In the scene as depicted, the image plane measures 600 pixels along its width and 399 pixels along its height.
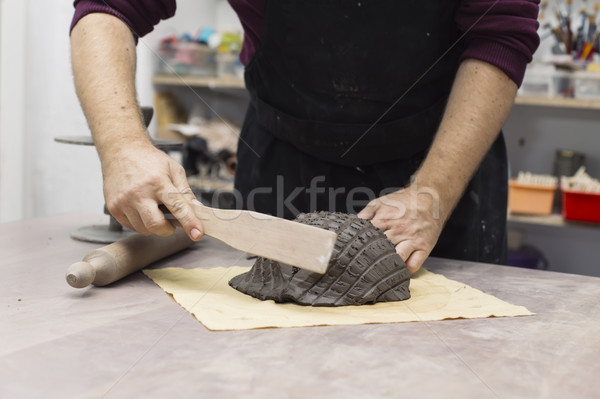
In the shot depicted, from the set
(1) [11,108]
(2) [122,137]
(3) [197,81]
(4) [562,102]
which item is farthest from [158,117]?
(2) [122,137]

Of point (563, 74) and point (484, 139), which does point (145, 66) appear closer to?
point (563, 74)

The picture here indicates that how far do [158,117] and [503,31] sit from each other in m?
2.21

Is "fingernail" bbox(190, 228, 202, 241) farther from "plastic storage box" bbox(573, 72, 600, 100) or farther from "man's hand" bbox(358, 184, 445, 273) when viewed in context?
"plastic storage box" bbox(573, 72, 600, 100)

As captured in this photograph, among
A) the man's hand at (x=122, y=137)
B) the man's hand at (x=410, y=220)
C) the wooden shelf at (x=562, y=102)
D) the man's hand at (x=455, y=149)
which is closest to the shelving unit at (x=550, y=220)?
the wooden shelf at (x=562, y=102)

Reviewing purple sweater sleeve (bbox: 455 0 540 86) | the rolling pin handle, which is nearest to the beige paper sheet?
the rolling pin handle

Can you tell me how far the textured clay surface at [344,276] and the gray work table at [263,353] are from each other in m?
0.11

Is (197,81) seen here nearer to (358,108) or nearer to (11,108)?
(11,108)

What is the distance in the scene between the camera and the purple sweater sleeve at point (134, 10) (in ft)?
4.04

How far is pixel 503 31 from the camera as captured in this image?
48.0 inches

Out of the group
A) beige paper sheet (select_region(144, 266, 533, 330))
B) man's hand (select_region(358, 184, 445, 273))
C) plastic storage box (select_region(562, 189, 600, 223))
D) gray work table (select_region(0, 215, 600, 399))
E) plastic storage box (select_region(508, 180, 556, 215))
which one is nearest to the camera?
gray work table (select_region(0, 215, 600, 399))

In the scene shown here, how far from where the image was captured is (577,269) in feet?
9.45

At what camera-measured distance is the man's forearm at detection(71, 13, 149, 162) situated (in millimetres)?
1087

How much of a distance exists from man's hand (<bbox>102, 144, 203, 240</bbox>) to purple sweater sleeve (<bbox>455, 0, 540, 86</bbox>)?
0.70 m

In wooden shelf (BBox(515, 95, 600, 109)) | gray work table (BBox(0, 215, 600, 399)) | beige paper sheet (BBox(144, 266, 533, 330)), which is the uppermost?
wooden shelf (BBox(515, 95, 600, 109))
